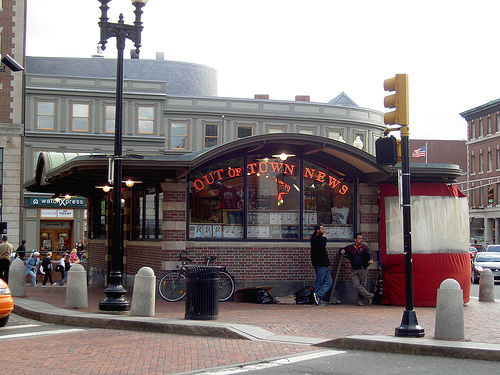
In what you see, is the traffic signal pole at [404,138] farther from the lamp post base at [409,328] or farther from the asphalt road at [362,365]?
the asphalt road at [362,365]

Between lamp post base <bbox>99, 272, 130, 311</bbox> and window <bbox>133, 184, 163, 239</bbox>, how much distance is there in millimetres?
3638

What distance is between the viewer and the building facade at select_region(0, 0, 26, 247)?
1382 inches

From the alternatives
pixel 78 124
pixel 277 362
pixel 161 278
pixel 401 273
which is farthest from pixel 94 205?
pixel 78 124

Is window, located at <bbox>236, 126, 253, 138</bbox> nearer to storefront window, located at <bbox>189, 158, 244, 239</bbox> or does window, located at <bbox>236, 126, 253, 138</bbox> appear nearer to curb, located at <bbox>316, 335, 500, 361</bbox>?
storefront window, located at <bbox>189, 158, 244, 239</bbox>

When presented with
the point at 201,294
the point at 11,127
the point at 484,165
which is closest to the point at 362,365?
the point at 201,294

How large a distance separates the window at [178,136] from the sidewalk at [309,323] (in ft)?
96.7

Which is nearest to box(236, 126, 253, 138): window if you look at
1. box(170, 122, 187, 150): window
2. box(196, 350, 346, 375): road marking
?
box(170, 122, 187, 150): window

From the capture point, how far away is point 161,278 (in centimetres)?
1541

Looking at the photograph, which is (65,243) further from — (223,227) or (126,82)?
(223,227)

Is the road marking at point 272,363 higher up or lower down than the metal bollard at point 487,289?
lower down

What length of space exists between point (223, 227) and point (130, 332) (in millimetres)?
5337

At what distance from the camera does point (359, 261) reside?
49.8 ft

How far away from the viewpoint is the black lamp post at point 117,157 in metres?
12.6

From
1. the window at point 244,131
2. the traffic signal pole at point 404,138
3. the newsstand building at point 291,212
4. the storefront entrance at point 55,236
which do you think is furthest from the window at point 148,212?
the window at point 244,131
